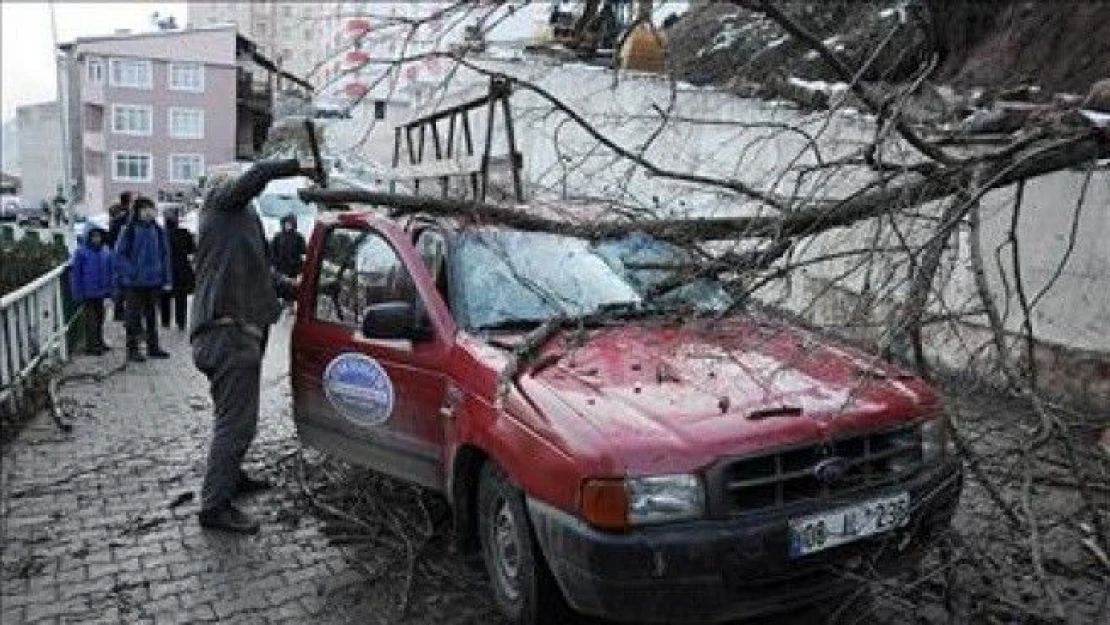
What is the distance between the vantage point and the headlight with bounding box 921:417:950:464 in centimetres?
429

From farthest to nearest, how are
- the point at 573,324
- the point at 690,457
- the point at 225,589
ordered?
the point at 225,589 < the point at 573,324 < the point at 690,457

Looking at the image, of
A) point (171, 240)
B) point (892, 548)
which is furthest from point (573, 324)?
point (171, 240)

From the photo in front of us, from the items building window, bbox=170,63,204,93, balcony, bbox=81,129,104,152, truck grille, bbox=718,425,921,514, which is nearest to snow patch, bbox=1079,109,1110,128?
truck grille, bbox=718,425,921,514

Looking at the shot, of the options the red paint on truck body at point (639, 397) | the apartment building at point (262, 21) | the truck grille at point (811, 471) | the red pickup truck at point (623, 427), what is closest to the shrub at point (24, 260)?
the red pickup truck at point (623, 427)

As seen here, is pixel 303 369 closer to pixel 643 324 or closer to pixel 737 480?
pixel 643 324

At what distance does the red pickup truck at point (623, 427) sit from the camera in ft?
12.3

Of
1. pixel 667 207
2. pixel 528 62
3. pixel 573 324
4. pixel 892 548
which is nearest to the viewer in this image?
pixel 892 548

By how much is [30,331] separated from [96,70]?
62.9 metres

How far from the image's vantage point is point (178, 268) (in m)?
13.4

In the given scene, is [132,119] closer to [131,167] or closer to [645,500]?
[131,167]

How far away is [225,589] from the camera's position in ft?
17.0

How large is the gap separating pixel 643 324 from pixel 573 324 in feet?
1.08

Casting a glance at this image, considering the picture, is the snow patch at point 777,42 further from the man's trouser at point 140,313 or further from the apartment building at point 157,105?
the apartment building at point 157,105

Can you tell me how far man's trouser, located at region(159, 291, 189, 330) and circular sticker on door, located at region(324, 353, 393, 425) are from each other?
8.69 m
